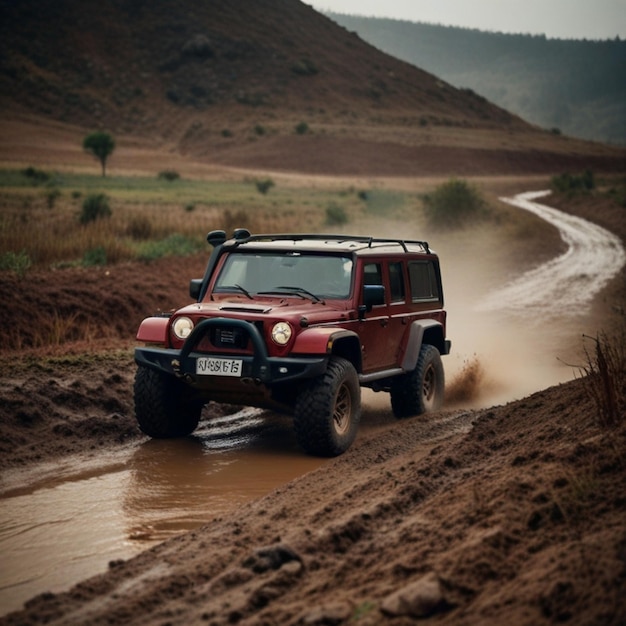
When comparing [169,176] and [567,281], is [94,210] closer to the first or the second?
[567,281]

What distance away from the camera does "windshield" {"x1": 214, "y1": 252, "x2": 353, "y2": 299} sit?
9.33 meters

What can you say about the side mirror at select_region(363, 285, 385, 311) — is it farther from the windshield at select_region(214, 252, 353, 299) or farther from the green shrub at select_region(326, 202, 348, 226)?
the green shrub at select_region(326, 202, 348, 226)

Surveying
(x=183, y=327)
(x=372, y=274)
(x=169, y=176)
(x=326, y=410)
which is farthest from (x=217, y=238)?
(x=169, y=176)

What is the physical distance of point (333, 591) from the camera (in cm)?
462

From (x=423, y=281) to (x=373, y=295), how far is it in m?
1.99

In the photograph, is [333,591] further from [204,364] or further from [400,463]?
[204,364]

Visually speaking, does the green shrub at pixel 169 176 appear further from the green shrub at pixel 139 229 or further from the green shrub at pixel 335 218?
the green shrub at pixel 139 229

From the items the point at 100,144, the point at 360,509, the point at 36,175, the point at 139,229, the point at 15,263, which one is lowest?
the point at 360,509

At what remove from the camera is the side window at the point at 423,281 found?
422 inches

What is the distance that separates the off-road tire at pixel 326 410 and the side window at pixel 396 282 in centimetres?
162

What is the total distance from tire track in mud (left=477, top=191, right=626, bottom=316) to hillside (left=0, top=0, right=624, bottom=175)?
50.9 m

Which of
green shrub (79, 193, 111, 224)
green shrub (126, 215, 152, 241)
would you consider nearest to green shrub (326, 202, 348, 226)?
green shrub (79, 193, 111, 224)

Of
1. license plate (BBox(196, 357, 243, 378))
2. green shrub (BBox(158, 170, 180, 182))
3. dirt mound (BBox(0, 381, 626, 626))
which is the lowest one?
dirt mound (BBox(0, 381, 626, 626))

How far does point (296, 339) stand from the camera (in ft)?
27.6
